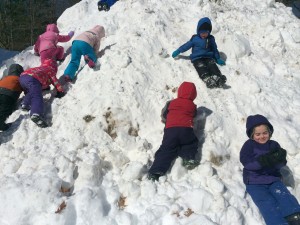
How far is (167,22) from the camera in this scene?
23.7ft

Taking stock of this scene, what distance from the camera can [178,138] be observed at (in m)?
4.73

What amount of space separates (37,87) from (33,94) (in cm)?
17

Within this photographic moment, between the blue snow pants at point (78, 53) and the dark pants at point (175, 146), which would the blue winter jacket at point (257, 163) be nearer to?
the dark pants at point (175, 146)

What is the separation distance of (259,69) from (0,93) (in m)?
4.72

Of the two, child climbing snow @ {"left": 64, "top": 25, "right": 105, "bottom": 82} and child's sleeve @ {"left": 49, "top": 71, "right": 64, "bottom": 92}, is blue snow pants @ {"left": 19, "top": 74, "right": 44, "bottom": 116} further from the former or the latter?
child climbing snow @ {"left": 64, "top": 25, "right": 105, "bottom": 82}

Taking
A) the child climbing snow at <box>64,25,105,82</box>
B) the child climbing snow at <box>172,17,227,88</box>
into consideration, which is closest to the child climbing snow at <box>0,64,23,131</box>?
the child climbing snow at <box>64,25,105,82</box>

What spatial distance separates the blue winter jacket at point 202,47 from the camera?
6.24m

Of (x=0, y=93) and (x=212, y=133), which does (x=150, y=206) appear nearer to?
Answer: (x=212, y=133)

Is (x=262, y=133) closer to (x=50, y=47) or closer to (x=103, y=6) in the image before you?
(x=50, y=47)

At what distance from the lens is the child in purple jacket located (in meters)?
3.88

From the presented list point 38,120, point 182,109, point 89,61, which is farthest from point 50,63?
point 182,109

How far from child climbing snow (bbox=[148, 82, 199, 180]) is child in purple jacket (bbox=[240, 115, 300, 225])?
0.73 m

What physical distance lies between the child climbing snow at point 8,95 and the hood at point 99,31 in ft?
6.07

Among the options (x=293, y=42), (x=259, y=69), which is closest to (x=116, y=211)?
(x=259, y=69)
